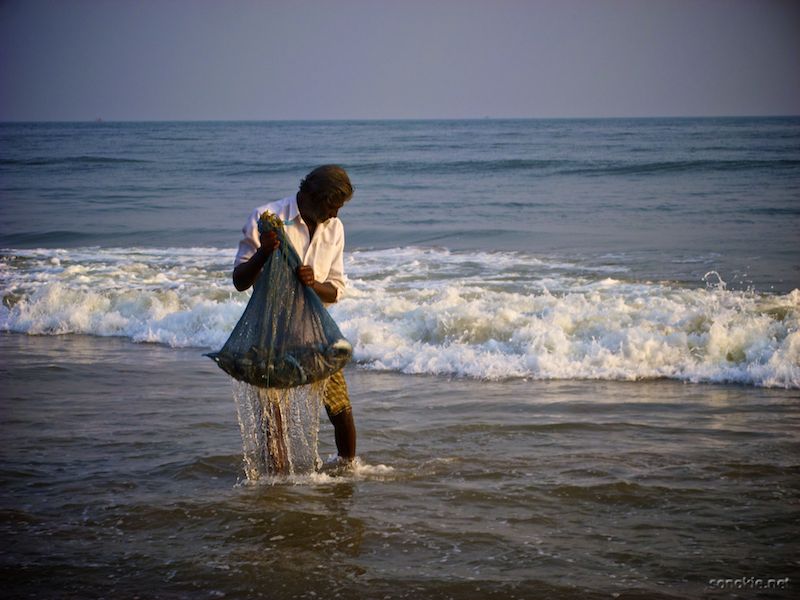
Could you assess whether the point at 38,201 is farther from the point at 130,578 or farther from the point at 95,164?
the point at 130,578

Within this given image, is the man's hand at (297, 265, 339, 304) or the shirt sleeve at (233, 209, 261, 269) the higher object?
the shirt sleeve at (233, 209, 261, 269)

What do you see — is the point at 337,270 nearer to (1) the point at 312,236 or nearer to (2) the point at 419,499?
(1) the point at 312,236

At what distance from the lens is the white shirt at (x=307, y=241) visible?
4008mm

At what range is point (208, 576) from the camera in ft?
11.8

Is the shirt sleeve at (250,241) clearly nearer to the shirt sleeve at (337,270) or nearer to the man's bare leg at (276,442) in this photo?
the shirt sleeve at (337,270)

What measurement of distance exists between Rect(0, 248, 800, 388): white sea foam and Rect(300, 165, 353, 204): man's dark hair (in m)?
3.88

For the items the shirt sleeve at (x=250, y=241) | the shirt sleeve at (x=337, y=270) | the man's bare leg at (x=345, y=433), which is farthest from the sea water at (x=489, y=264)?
the shirt sleeve at (x=250, y=241)

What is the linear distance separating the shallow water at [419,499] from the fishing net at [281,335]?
72 centimetres

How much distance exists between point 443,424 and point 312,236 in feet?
7.51

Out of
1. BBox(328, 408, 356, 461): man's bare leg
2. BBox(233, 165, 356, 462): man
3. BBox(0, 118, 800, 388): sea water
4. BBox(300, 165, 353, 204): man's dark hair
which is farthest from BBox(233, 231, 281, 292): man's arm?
BBox(0, 118, 800, 388): sea water

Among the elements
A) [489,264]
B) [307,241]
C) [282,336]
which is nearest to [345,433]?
[282,336]

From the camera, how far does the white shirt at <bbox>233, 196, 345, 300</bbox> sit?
158 inches

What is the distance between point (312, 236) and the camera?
4.11 m

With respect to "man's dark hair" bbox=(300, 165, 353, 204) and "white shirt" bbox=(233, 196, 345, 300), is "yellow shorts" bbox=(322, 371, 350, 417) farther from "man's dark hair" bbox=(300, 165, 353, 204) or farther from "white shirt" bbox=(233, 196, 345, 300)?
"man's dark hair" bbox=(300, 165, 353, 204)
